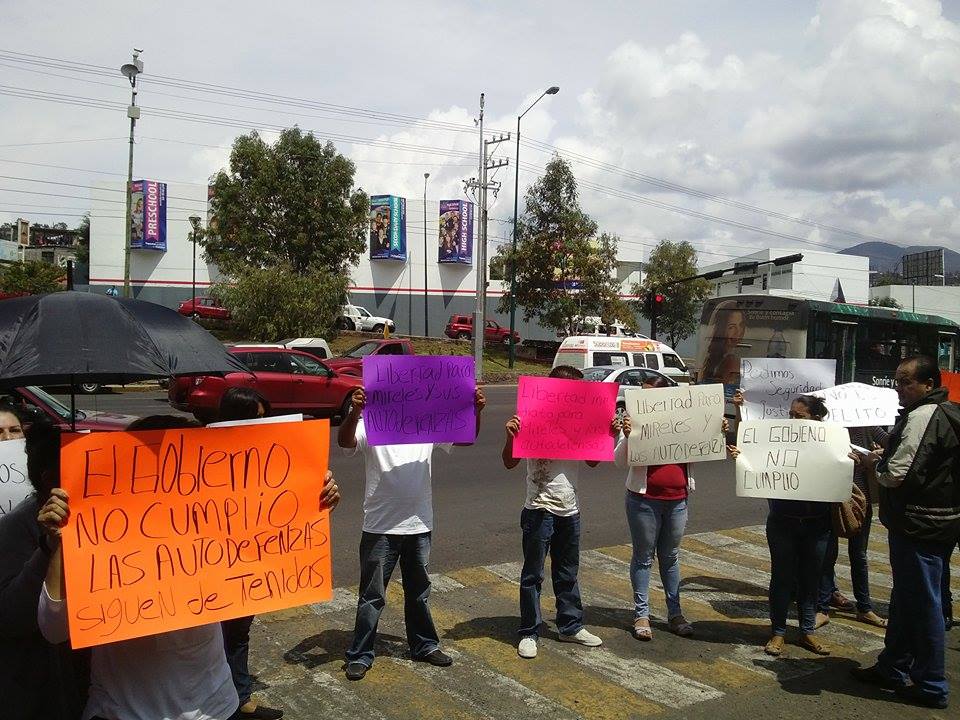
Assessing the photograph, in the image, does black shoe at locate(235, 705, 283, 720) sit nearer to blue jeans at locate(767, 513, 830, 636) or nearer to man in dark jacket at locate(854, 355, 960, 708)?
blue jeans at locate(767, 513, 830, 636)

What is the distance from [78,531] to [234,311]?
3422 cm

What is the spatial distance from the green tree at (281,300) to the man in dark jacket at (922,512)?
105 feet

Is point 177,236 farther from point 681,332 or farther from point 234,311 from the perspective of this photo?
point 681,332

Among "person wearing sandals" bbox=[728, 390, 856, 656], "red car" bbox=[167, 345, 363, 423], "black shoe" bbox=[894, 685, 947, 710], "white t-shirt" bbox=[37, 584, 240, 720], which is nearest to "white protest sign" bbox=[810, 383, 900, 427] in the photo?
"person wearing sandals" bbox=[728, 390, 856, 656]

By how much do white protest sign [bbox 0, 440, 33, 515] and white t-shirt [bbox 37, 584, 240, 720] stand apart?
51.3 inches

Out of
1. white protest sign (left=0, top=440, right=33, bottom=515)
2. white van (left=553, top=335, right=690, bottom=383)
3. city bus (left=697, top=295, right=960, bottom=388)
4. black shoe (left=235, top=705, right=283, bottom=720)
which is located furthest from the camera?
white van (left=553, top=335, right=690, bottom=383)

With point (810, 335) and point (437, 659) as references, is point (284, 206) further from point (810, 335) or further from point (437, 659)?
point (437, 659)

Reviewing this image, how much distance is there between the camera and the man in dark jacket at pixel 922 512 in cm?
444

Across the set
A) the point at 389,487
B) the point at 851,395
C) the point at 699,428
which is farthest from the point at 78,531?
the point at 851,395

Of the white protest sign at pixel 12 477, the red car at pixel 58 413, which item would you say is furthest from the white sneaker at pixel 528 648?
the red car at pixel 58 413

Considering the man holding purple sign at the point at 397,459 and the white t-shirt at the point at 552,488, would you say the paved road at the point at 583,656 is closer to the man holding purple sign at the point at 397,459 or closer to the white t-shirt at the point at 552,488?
the man holding purple sign at the point at 397,459

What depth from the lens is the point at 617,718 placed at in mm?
4320

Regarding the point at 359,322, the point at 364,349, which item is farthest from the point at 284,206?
the point at 364,349

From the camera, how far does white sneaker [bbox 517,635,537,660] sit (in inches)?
199
